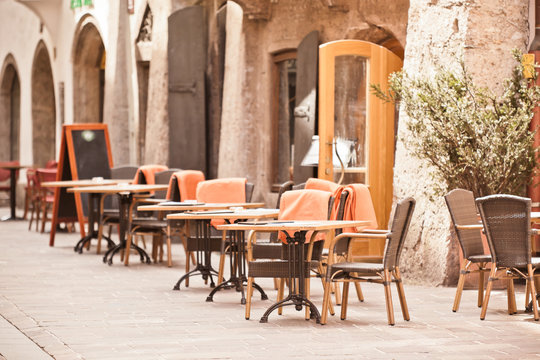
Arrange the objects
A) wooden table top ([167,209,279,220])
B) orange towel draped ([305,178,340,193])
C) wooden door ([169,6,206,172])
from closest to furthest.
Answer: wooden table top ([167,209,279,220]), orange towel draped ([305,178,340,193]), wooden door ([169,6,206,172])

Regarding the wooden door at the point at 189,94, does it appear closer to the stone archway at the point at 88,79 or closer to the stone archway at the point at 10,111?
the stone archway at the point at 88,79

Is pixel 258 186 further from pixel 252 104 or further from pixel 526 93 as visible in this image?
pixel 526 93

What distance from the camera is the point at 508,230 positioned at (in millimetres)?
7078

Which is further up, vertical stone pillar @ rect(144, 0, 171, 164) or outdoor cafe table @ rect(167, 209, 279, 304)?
vertical stone pillar @ rect(144, 0, 171, 164)

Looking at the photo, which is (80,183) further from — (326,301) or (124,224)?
(326,301)

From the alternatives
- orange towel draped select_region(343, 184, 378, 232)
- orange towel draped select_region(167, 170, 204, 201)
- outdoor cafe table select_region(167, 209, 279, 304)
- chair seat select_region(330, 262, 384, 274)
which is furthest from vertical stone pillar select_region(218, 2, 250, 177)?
chair seat select_region(330, 262, 384, 274)

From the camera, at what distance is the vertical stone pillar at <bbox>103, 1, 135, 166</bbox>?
56.9 ft

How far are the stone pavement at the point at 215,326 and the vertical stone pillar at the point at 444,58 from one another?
0.98 ft

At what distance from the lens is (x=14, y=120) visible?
26094 mm

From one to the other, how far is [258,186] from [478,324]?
23.5 feet

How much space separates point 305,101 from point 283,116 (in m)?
1.42

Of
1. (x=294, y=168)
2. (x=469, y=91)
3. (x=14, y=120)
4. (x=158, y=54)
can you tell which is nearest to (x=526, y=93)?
(x=469, y=91)

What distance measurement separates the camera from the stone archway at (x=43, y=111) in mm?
23297

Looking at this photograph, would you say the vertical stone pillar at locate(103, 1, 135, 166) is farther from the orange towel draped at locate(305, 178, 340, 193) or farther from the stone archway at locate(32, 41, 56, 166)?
the orange towel draped at locate(305, 178, 340, 193)
